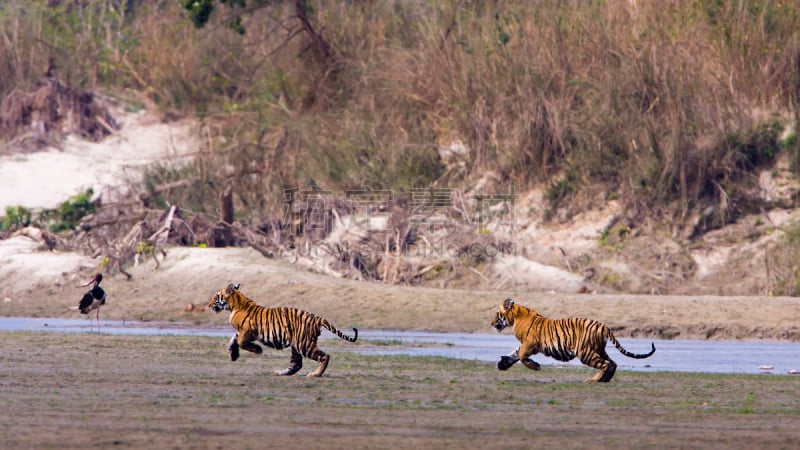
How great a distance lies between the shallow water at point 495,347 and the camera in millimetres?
13438

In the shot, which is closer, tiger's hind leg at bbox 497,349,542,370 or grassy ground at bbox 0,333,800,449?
grassy ground at bbox 0,333,800,449

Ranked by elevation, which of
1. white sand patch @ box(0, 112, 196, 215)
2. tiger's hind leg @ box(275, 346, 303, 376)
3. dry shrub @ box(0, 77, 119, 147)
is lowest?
tiger's hind leg @ box(275, 346, 303, 376)

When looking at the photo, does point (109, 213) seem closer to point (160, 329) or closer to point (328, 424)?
point (160, 329)

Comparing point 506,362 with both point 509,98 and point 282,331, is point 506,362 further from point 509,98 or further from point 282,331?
point 509,98

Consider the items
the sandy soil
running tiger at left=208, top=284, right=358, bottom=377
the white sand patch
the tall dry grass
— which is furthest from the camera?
the white sand patch

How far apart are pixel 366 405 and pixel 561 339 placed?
2758 millimetres

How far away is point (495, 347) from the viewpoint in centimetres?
1541

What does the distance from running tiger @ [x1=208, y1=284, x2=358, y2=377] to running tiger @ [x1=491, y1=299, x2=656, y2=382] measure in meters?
1.43

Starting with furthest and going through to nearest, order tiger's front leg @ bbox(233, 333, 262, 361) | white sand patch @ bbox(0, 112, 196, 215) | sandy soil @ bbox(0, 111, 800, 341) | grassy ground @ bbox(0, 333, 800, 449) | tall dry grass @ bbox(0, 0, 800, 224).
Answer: white sand patch @ bbox(0, 112, 196, 215) → tall dry grass @ bbox(0, 0, 800, 224) → sandy soil @ bbox(0, 111, 800, 341) → tiger's front leg @ bbox(233, 333, 262, 361) → grassy ground @ bbox(0, 333, 800, 449)

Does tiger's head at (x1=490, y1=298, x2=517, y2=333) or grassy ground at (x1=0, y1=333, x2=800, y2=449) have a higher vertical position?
tiger's head at (x1=490, y1=298, x2=517, y2=333)

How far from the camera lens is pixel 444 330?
1756 cm

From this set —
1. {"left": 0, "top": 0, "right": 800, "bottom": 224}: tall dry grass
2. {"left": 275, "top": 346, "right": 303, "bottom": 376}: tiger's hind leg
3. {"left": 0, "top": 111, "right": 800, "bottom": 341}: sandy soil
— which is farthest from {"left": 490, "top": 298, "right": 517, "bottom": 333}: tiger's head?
{"left": 0, "top": 0, "right": 800, "bottom": 224}: tall dry grass

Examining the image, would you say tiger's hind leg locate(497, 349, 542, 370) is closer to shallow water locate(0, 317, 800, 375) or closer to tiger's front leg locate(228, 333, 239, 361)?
shallow water locate(0, 317, 800, 375)

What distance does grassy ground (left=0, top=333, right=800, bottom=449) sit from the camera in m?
7.79
